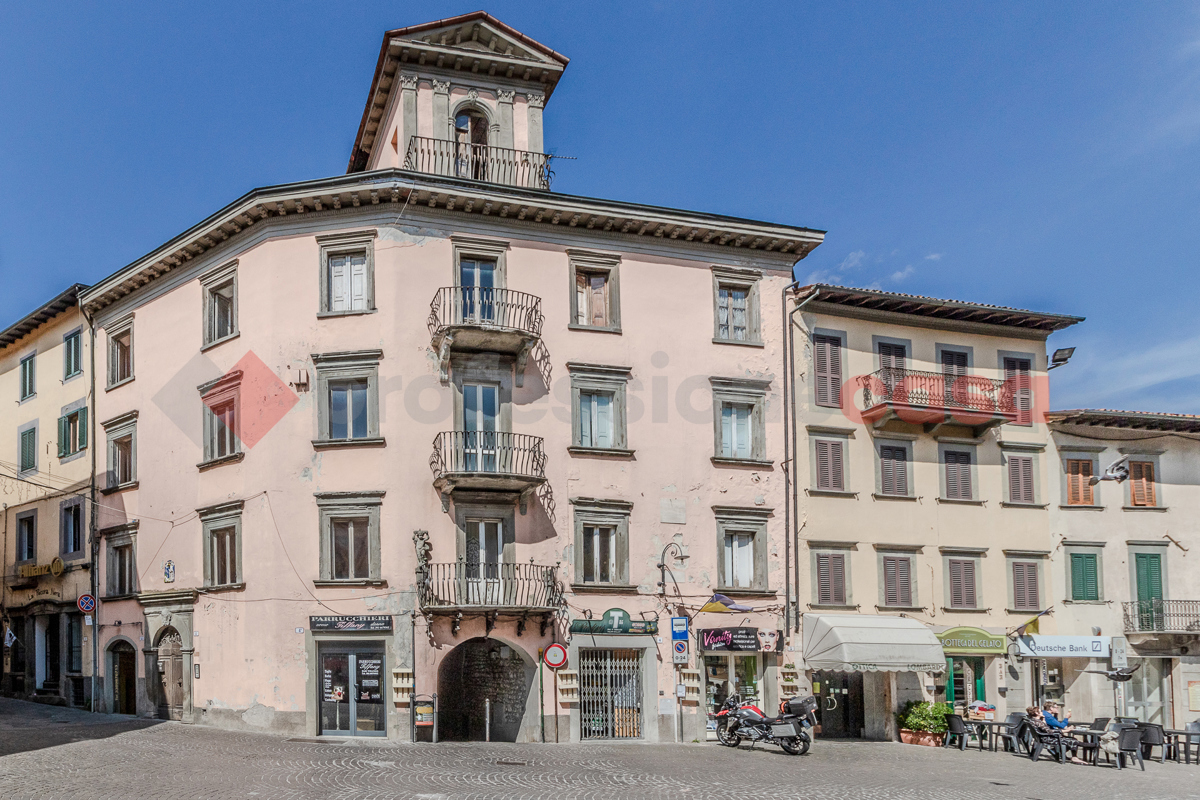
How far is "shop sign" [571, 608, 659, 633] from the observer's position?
2930 cm

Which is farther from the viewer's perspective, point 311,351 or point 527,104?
point 527,104

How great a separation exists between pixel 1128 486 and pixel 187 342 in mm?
27980

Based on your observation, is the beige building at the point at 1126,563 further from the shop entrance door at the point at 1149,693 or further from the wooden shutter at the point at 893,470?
the wooden shutter at the point at 893,470

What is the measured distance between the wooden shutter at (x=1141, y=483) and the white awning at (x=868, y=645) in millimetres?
9852

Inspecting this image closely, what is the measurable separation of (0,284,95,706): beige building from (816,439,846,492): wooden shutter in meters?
20.9

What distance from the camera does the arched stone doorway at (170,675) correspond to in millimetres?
30375

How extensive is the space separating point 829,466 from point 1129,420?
1039 centimetres

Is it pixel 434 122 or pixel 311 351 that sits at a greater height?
pixel 434 122

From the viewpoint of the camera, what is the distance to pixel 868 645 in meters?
30.5

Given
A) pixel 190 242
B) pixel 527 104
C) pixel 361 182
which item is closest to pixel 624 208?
pixel 527 104

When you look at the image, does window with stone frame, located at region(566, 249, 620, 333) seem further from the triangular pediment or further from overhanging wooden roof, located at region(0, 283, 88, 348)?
overhanging wooden roof, located at region(0, 283, 88, 348)

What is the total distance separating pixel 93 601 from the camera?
3306 cm

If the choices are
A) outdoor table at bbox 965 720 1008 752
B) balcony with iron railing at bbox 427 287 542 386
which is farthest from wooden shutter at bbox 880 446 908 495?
balcony with iron railing at bbox 427 287 542 386

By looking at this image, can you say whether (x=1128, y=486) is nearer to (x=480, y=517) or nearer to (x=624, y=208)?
(x=624, y=208)
